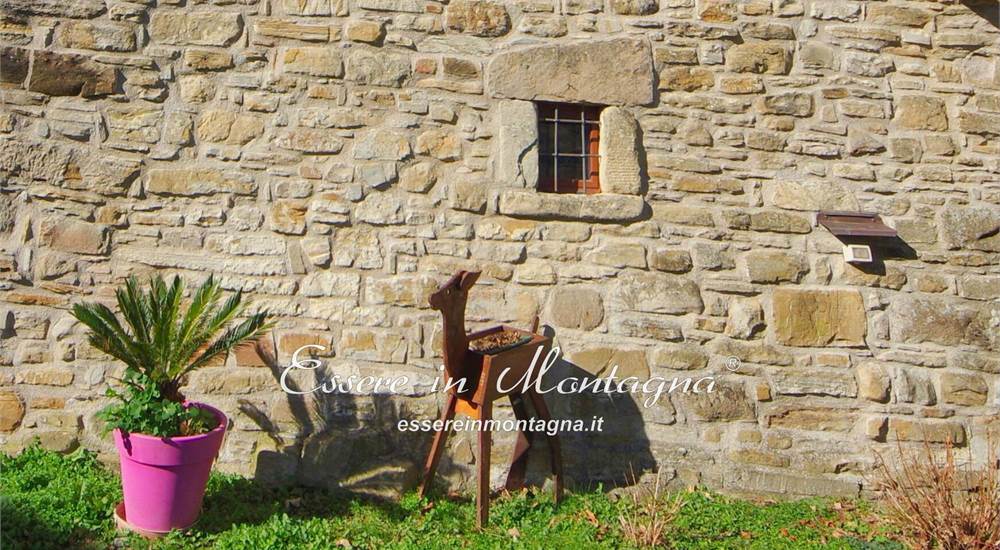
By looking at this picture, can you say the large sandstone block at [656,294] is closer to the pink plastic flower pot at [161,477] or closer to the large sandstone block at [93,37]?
the pink plastic flower pot at [161,477]

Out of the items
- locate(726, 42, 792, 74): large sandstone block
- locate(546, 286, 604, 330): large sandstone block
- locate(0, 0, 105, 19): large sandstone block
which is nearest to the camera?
locate(0, 0, 105, 19): large sandstone block

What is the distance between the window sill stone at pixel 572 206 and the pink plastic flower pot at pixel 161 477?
1820 millimetres

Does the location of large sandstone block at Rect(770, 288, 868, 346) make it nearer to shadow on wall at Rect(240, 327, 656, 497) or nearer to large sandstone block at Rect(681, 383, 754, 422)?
large sandstone block at Rect(681, 383, 754, 422)

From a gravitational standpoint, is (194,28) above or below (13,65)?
above

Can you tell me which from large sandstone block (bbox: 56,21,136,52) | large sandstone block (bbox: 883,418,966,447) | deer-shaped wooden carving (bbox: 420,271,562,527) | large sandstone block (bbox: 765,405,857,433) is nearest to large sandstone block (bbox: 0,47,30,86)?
large sandstone block (bbox: 56,21,136,52)

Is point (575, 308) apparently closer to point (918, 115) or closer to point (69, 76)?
point (918, 115)

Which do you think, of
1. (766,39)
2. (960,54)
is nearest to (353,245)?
(766,39)

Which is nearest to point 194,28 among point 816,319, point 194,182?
point 194,182

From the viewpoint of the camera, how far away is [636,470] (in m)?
3.90

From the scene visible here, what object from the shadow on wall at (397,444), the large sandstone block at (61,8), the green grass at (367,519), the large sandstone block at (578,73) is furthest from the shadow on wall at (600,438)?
the large sandstone block at (61,8)

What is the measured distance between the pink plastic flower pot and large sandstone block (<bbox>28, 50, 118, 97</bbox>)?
181 cm

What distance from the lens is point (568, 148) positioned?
13.5 ft

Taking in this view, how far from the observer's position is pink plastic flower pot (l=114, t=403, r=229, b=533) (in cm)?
310

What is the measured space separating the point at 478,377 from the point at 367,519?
848mm
